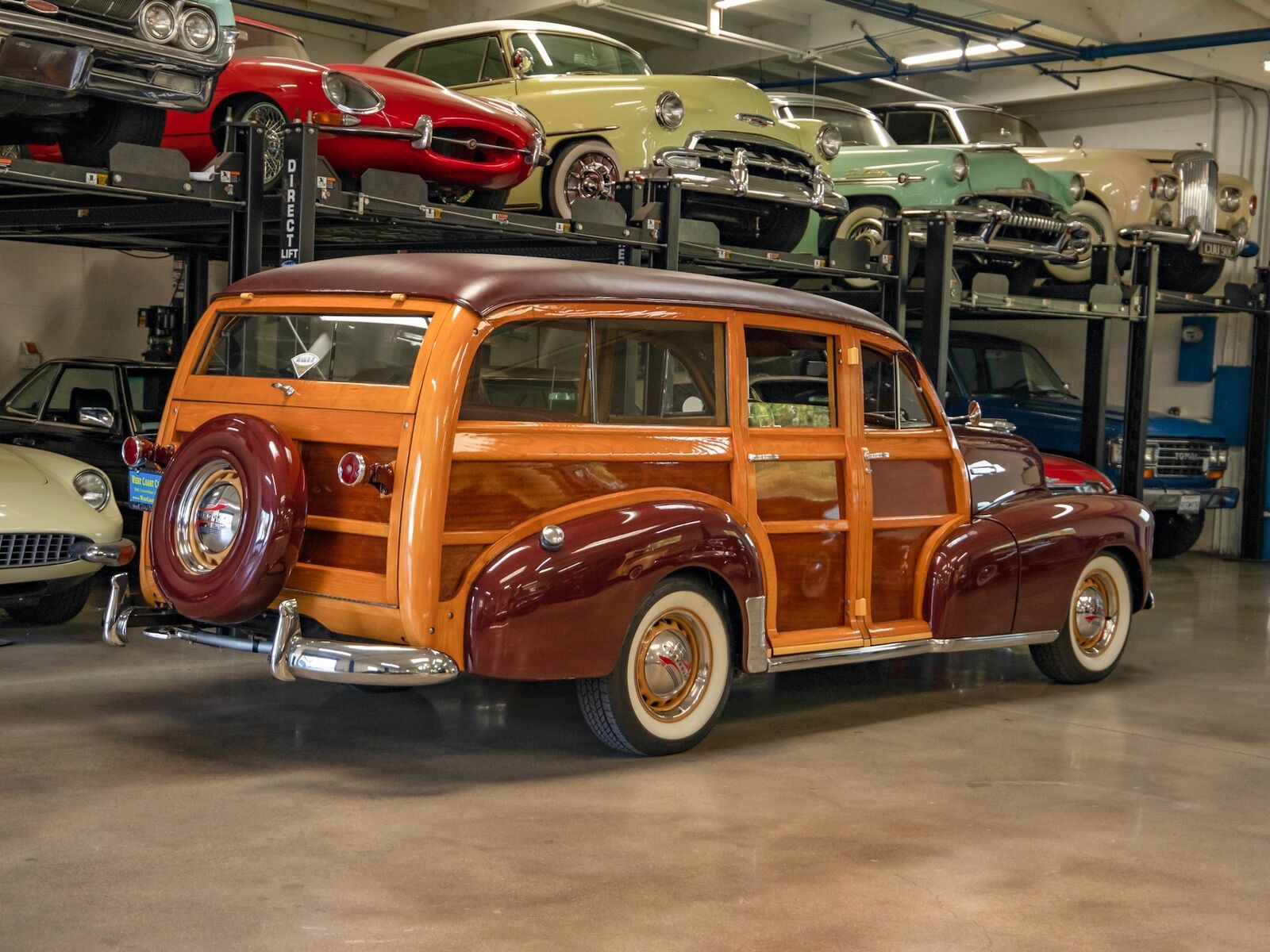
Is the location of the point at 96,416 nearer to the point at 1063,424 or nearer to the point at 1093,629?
the point at 1093,629

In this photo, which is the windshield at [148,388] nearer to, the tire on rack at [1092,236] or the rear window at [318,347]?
the rear window at [318,347]

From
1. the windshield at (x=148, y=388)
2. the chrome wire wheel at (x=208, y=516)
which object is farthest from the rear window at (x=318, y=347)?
the windshield at (x=148, y=388)

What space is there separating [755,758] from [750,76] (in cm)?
1296

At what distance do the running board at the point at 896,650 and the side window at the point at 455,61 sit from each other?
573 cm

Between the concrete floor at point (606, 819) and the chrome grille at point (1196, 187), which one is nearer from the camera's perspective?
the concrete floor at point (606, 819)

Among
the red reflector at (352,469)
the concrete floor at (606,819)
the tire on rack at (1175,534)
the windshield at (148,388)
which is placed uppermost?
the windshield at (148,388)

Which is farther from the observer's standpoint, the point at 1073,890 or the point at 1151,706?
the point at 1151,706

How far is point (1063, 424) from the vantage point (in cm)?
1231

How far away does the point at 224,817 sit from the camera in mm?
4160

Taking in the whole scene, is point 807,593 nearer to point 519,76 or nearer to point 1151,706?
point 1151,706

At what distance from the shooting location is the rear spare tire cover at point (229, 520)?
4496 mm

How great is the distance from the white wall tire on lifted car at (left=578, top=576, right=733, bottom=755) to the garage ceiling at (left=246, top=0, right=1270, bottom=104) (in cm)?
802

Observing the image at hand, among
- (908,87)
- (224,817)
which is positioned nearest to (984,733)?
(224,817)

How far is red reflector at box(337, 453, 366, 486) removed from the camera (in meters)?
4.44
